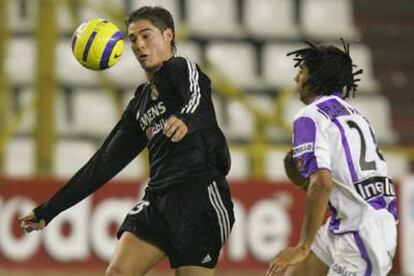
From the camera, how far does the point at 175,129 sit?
4891 mm

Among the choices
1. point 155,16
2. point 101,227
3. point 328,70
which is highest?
point 155,16

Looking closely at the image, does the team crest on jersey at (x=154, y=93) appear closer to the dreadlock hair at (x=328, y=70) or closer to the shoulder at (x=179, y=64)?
the shoulder at (x=179, y=64)

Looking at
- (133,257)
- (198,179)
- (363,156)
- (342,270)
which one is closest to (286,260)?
(342,270)

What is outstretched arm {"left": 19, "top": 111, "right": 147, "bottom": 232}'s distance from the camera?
5.61m

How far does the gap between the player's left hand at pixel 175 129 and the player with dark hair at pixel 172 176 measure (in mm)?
296

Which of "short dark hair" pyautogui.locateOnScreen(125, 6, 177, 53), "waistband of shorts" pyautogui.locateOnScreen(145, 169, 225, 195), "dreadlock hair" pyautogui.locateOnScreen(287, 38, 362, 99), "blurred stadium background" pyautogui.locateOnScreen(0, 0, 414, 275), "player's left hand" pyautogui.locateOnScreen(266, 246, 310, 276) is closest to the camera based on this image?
"player's left hand" pyautogui.locateOnScreen(266, 246, 310, 276)

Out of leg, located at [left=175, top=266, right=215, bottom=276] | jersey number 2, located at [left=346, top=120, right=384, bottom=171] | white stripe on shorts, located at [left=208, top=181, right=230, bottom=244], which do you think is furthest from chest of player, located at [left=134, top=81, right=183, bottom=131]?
jersey number 2, located at [left=346, top=120, right=384, bottom=171]

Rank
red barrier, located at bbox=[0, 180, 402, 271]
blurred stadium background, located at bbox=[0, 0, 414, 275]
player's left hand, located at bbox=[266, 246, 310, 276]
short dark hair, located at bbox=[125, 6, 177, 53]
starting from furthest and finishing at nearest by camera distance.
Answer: blurred stadium background, located at bbox=[0, 0, 414, 275] → red barrier, located at bbox=[0, 180, 402, 271] → short dark hair, located at bbox=[125, 6, 177, 53] → player's left hand, located at bbox=[266, 246, 310, 276]

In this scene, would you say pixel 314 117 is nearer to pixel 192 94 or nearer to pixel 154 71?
pixel 192 94

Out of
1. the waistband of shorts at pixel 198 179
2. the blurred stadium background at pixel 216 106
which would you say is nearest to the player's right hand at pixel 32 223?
the waistband of shorts at pixel 198 179

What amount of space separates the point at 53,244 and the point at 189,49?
4007 millimetres

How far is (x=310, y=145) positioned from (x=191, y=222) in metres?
0.71

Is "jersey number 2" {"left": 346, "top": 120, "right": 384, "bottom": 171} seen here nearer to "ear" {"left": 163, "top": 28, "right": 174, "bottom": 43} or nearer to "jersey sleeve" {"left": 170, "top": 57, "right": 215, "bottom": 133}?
"jersey sleeve" {"left": 170, "top": 57, "right": 215, "bottom": 133}

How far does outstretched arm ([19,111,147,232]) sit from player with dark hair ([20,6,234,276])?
0.61 ft
